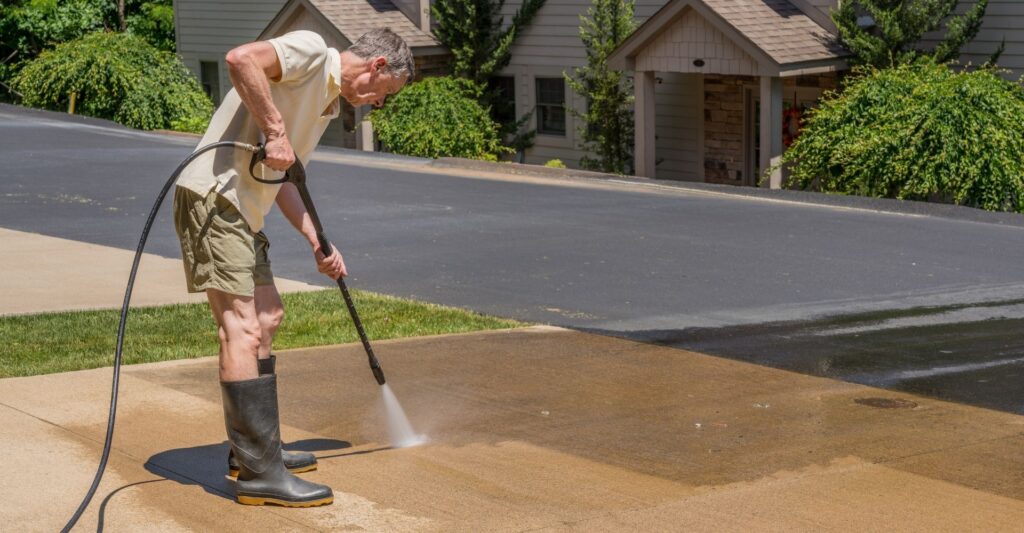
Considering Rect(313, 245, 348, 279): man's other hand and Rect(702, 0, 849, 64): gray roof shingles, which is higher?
Rect(702, 0, 849, 64): gray roof shingles

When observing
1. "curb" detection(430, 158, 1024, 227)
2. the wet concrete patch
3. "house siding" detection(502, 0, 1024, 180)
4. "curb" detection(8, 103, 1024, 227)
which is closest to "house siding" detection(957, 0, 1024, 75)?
"house siding" detection(502, 0, 1024, 180)

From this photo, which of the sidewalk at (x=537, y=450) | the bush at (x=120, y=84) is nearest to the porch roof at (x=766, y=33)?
the bush at (x=120, y=84)

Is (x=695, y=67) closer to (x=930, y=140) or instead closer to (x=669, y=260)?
(x=930, y=140)

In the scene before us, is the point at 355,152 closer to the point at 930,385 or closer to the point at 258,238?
the point at 930,385

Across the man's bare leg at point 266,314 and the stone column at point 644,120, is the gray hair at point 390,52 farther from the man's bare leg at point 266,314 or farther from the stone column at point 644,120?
the stone column at point 644,120

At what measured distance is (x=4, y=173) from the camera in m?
20.2

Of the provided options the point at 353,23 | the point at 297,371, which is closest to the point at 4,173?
the point at 353,23

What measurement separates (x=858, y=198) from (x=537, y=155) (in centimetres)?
1043

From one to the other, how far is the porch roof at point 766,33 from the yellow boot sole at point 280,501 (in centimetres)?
1642

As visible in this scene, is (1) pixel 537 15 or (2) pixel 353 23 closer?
(1) pixel 537 15

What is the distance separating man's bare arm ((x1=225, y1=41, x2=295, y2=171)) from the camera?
5.10 meters

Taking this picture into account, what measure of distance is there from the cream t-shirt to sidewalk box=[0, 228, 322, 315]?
538 centimetres

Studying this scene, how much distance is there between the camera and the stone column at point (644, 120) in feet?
76.0

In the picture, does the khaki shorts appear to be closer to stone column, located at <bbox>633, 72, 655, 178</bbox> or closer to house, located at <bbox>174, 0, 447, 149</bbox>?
stone column, located at <bbox>633, 72, 655, 178</bbox>
